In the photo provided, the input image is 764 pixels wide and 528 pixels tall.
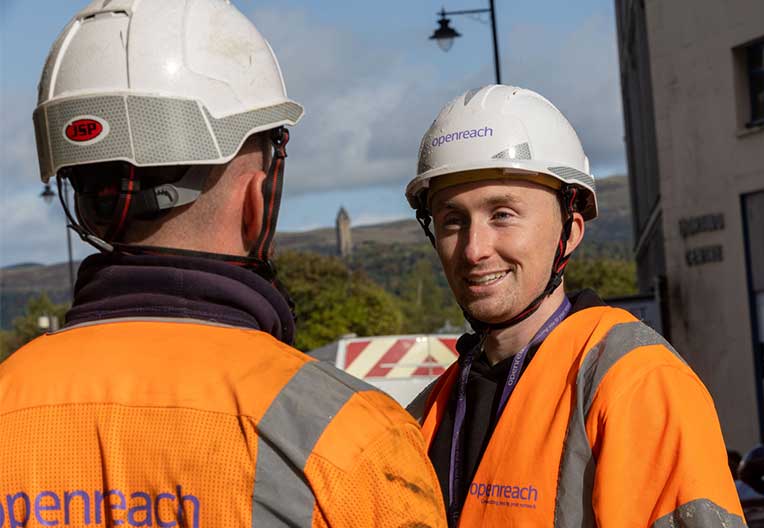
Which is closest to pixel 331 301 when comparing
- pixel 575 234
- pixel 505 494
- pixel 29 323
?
pixel 29 323

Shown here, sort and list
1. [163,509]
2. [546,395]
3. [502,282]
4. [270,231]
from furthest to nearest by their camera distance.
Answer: [502,282] < [546,395] < [270,231] < [163,509]

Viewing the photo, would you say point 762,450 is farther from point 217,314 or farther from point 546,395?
point 217,314

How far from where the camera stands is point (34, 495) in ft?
7.66

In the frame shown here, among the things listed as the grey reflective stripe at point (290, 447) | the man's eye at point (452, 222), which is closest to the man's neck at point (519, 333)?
the man's eye at point (452, 222)

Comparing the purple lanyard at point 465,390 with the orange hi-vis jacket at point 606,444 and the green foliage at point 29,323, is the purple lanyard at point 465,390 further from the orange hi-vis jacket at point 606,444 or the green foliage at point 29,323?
the green foliage at point 29,323

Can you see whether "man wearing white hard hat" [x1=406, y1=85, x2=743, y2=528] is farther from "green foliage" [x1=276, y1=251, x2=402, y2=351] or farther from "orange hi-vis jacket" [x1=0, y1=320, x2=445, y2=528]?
"green foliage" [x1=276, y1=251, x2=402, y2=351]

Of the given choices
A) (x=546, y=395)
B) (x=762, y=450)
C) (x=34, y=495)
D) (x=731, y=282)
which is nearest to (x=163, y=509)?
(x=34, y=495)

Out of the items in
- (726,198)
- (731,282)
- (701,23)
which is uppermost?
(701,23)

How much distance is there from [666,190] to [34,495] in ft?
76.7

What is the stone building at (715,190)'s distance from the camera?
2244cm

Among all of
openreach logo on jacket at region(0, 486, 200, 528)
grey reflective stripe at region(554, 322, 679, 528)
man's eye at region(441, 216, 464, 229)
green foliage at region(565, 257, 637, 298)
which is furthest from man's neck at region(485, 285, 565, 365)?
green foliage at region(565, 257, 637, 298)

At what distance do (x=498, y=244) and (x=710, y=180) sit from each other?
66.6ft

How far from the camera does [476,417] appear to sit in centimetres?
393

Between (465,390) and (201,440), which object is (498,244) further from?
(201,440)
